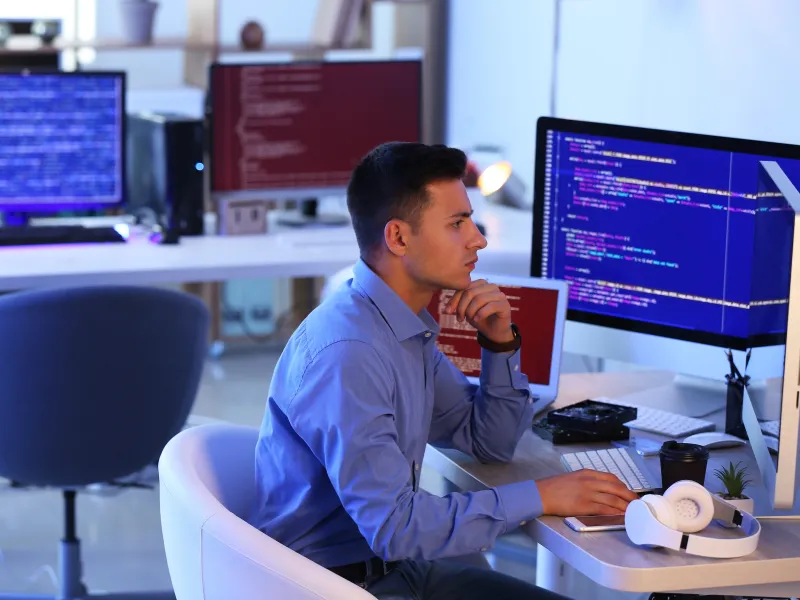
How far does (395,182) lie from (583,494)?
526 mm

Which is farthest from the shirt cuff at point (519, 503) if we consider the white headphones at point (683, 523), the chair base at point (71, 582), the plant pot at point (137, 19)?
the plant pot at point (137, 19)

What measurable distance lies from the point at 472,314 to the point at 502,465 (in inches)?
9.8

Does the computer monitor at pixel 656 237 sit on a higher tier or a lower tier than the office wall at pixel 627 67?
lower

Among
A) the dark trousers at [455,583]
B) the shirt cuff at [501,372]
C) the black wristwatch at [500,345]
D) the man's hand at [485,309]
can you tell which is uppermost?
the man's hand at [485,309]

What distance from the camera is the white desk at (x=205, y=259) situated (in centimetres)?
341

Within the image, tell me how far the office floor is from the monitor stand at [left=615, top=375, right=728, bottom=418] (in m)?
0.54

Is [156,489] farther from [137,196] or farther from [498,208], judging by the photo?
[498,208]

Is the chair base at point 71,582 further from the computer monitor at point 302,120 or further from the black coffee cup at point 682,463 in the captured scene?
the black coffee cup at point 682,463

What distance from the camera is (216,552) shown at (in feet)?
5.61

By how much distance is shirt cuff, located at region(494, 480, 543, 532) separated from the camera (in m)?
1.84

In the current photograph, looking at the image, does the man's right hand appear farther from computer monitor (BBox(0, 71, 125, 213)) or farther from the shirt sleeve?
computer monitor (BBox(0, 71, 125, 213))

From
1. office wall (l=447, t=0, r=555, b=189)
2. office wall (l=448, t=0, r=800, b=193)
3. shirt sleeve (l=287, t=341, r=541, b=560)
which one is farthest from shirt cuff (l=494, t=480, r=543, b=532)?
office wall (l=447, t=0, r=555, b=189)

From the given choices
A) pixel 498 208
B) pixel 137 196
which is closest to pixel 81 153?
pixel 137 196

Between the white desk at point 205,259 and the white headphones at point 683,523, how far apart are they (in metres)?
1.64
